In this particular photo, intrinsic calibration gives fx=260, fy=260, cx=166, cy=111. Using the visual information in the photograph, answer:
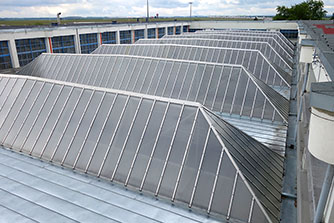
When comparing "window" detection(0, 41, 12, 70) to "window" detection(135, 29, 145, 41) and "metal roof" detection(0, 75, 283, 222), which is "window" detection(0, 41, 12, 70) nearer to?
"metal roof" detection(0, 75, 283, 222)

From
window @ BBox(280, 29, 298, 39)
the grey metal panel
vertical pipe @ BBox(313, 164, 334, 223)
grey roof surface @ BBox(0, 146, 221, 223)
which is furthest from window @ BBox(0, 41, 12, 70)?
window @ BBox(280, 29, 298, 39)

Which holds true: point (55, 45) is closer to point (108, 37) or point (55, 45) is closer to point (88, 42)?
point (88, 42)

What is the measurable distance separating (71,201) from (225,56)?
62.7ft

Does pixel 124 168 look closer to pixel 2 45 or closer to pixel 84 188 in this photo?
pixel 84 188

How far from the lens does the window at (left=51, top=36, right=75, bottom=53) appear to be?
130ft

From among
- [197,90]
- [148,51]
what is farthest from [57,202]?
[148,51]

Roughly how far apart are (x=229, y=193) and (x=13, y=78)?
1206 centimetres

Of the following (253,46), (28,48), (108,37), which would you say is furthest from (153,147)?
(108,37)

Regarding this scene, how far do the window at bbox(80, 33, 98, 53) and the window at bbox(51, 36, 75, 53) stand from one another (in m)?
2.17

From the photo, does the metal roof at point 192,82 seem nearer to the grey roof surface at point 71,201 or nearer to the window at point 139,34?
the grey roof surface at point 71,201

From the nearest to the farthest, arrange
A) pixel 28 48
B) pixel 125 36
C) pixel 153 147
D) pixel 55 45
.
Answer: pixel 153 147, pixel 28 48, pixel 55 45, pixel 125 36

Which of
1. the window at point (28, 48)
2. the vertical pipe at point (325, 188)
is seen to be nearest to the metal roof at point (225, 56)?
the window at point (28, 48)

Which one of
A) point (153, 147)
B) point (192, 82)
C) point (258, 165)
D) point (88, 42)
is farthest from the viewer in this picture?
point (88, 42)

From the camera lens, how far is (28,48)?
35312mm
